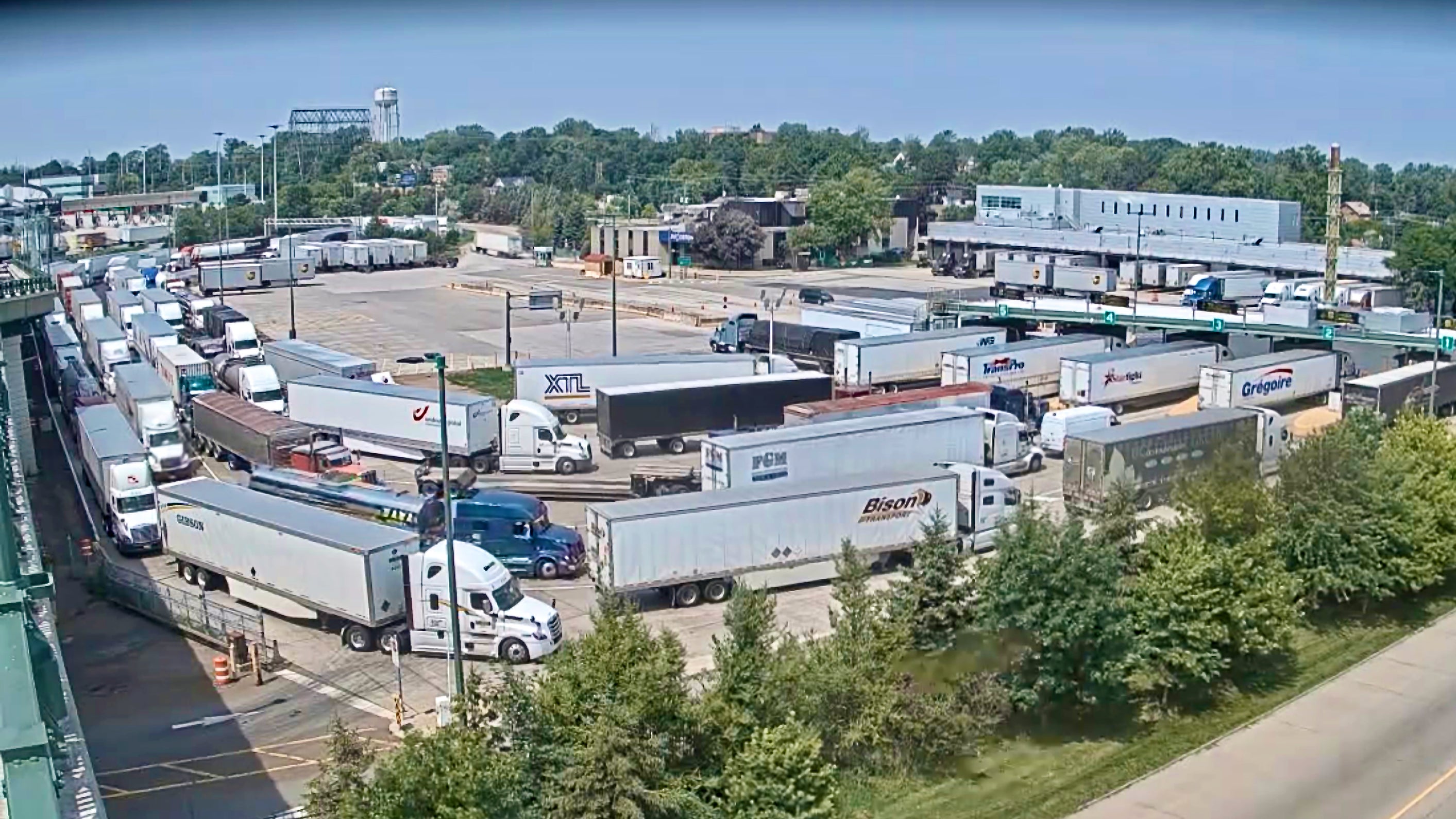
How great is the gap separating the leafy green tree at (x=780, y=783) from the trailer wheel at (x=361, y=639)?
4.92 meters

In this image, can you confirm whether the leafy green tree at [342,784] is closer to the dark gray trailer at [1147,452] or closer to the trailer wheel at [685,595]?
the trailer wheel at [685,595]

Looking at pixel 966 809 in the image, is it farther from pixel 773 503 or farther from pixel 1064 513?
pixel 1064 513

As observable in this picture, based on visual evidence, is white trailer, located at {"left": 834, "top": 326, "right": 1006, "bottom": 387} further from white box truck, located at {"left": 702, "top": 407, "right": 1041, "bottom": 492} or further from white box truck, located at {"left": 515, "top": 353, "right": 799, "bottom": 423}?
white box truck, located at {"left": 702, "top": 407, "right": 1041, "bottom": 492}

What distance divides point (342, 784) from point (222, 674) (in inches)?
194

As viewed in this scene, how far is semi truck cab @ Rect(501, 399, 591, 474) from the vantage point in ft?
53.4

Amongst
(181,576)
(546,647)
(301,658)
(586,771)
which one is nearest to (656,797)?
(586,771)

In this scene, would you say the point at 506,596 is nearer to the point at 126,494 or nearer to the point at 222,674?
the point at 222,674

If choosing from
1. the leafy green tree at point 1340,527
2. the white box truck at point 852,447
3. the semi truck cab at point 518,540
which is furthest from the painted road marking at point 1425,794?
the semi truck cab at point 518,540

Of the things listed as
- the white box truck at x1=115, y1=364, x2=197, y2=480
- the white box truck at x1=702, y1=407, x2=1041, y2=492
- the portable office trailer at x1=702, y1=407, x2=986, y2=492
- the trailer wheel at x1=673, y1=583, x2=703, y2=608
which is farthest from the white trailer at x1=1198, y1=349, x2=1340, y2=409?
the white box truck at x1=115, y1=364, x2=197, y2=480

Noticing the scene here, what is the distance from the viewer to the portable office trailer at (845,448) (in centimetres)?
1330

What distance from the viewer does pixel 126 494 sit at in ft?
44.0

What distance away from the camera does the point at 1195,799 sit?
7582 mm

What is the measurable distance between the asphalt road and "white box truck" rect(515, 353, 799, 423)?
35.6 feet

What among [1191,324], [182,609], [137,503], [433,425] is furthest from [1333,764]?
[1191,324]
